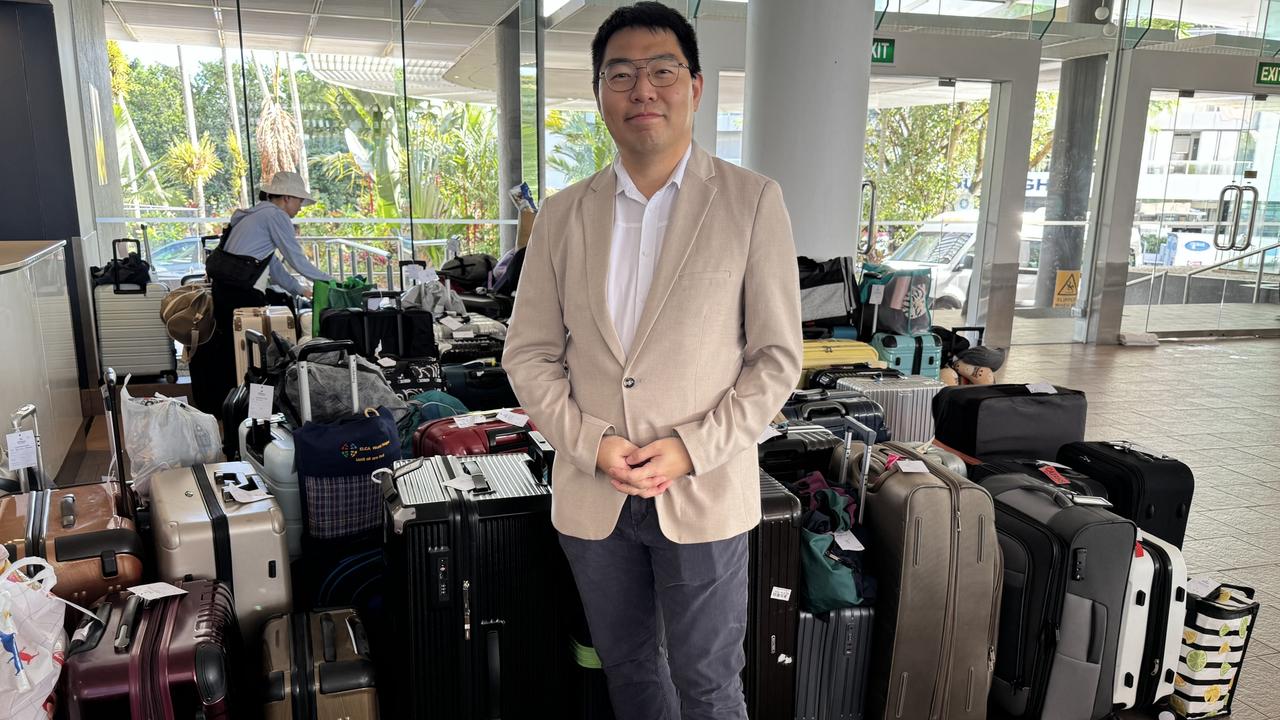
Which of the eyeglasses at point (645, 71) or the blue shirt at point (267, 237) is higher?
the eyeglasses at point (645, 71)

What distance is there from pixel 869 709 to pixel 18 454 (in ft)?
8.55

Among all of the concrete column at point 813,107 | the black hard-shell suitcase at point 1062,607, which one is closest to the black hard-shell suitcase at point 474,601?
the black hard-shell suitcase at point 1062,607

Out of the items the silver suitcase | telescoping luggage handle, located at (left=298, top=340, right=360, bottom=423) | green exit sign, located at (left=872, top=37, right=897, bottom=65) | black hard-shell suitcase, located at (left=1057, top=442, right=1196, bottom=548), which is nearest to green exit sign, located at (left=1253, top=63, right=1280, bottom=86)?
green exit sign, located at (left=872, top=37, right=897, bottom=65)

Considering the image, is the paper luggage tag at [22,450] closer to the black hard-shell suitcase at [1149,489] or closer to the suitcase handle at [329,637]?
the suitcase handle at [329,637]

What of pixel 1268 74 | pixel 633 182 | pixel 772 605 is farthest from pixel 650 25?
pixel 1268 74

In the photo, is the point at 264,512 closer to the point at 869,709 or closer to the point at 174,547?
the point at 174,547

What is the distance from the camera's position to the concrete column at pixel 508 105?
9.59m

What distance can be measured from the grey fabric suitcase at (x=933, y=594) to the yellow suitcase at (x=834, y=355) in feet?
7.02

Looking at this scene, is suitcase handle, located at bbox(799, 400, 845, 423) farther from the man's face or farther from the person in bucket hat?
the person in bucket hat

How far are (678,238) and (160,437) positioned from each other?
2201mm

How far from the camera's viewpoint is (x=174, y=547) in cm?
240

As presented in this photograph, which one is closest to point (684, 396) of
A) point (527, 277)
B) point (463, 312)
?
point (527, 277)

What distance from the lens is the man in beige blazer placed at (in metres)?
1.76

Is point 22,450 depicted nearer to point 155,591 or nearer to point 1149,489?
point 155,591
